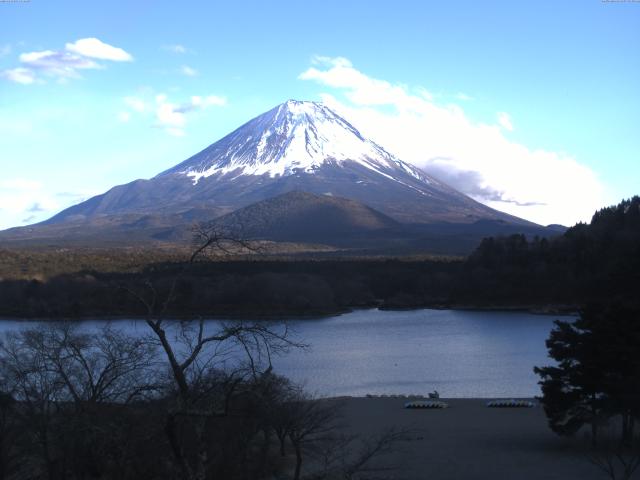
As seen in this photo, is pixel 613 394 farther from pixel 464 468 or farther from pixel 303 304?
pixel 303 304

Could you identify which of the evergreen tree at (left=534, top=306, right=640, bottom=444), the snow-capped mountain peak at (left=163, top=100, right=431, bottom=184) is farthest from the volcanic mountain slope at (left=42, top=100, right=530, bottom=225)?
the evergreen tree at (left=534, top=306, right=640, bottom=444)

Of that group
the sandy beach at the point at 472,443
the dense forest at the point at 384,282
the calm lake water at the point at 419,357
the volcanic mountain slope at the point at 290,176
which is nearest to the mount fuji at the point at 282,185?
the volcanic mountain slope at the point at 290,176

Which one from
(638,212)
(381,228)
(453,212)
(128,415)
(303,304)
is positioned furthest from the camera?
(453,212)

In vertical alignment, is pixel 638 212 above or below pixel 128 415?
above

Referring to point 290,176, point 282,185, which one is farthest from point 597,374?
point 290,176

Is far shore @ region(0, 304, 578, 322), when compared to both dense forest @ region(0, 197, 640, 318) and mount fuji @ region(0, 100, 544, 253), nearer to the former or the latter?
dense forest @ region(0, 197, 640, 318)

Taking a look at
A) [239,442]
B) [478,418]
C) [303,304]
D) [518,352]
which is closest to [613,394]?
Answer: [478,418]

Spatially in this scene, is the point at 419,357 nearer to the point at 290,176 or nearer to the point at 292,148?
the point at 290,176
